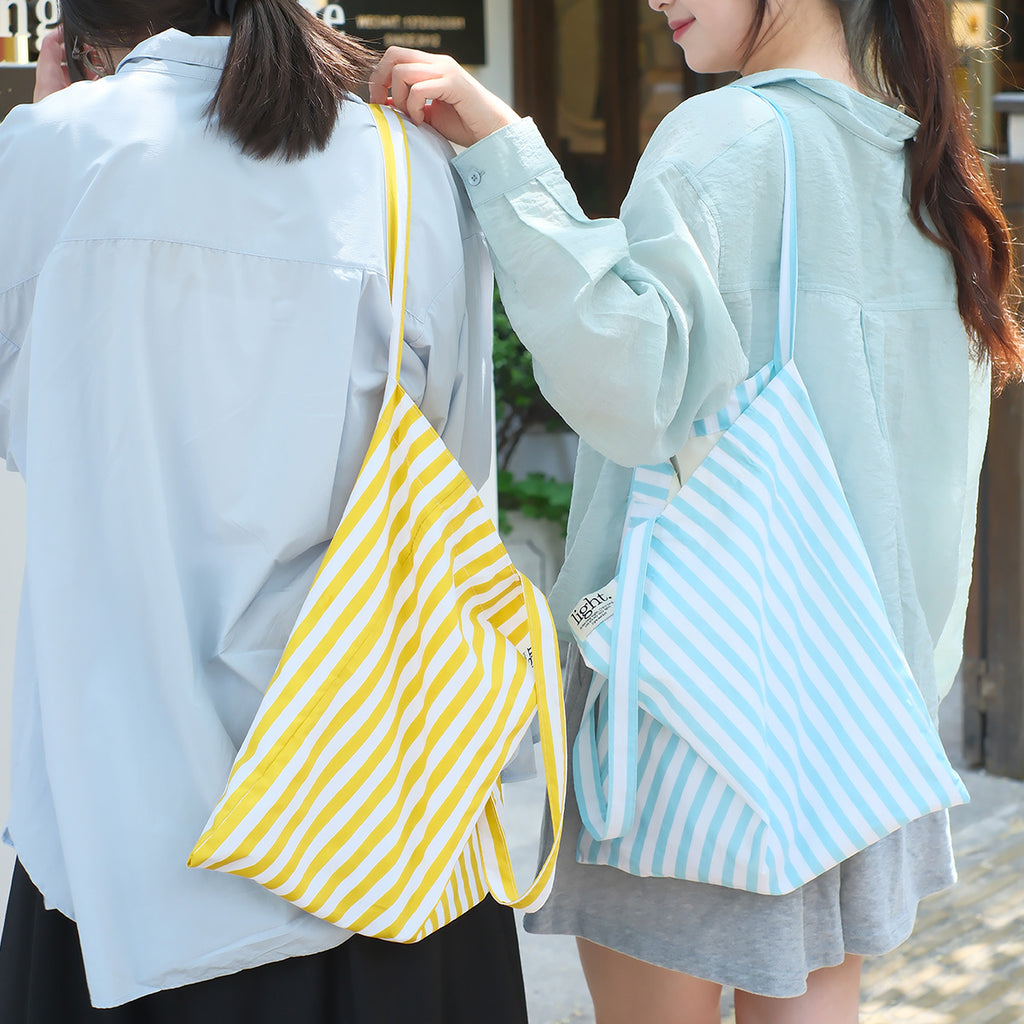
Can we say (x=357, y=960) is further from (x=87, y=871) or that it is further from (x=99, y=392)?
(x=99, y=392)

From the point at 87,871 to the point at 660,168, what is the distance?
0.91m

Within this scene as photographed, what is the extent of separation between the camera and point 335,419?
1246 millimetres

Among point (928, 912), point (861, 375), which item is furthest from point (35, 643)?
point (928, 912)

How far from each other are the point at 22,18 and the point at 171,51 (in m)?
1.18

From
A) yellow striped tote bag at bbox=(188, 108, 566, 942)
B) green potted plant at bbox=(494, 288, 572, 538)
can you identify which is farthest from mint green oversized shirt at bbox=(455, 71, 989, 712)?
green potted plant at bbox=(494, 288, 572, 538)

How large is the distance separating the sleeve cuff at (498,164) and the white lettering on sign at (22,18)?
1.23m

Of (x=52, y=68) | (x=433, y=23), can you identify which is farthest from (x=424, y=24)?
(x=52, y=68)

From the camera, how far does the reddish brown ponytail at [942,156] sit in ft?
4.90

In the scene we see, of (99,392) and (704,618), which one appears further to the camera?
(704,618)

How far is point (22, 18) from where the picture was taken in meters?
2.24

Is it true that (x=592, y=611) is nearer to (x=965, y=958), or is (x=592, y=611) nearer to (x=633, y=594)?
(x=633, y=594)

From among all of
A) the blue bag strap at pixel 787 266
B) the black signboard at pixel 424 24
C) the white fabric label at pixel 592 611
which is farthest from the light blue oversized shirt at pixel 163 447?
the black signboard at pixel 424 24

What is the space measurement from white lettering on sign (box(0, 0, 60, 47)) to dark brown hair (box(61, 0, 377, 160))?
0.99 m

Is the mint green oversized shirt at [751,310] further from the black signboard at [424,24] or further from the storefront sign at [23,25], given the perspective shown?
the black signboard at [424,24]
